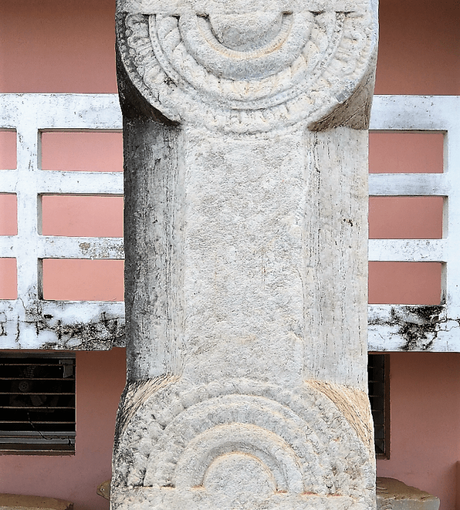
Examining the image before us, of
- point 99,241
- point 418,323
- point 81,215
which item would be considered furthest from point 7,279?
point 418,323

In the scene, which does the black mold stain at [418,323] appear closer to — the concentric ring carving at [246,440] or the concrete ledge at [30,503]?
the concentric ring carving at [246,440]

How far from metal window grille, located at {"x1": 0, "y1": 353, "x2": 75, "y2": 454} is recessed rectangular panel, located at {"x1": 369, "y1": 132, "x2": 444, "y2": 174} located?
2825 mm

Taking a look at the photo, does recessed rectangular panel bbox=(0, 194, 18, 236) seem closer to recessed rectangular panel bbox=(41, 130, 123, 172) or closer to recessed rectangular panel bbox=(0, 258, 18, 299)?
recessed rectangular panel bbox=(0, 258, 18, 299)

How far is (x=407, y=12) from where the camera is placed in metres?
5.08

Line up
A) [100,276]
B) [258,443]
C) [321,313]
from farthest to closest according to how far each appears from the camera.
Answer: [100,276] → [321,313] → [258,443]

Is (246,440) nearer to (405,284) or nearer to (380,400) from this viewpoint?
(405,284)

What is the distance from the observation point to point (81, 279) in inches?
198

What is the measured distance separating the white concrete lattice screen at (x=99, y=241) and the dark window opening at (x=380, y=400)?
1.30 meters

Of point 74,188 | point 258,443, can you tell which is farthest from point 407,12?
point 258,443

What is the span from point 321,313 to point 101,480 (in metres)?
3.87

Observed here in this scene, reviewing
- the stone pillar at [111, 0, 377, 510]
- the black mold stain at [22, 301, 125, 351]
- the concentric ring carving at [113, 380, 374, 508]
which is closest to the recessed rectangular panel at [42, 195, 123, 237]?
the black mold stain at [22, 301, 125, 351]

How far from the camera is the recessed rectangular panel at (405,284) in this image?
16.5ft

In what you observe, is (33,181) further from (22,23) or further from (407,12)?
(407,12)

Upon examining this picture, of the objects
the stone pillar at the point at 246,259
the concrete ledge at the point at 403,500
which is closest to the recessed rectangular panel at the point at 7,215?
the concrete ledge at the point at 403,500
